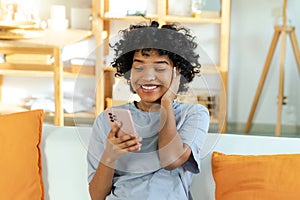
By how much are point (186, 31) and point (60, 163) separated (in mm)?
580

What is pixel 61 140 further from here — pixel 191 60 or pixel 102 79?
pixel 191 60

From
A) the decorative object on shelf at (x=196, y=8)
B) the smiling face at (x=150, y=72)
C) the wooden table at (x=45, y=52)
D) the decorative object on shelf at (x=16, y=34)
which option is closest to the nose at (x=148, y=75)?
the smiling face at (x=150, y=72)

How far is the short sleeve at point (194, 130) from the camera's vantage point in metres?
1.59

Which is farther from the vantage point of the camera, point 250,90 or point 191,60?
point 250,90

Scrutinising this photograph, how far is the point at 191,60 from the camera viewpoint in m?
1.52

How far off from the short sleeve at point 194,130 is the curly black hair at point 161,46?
0.08m

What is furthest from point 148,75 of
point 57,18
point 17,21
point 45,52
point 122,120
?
point 57,18

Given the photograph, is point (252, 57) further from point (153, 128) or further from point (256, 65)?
point (153, 128)

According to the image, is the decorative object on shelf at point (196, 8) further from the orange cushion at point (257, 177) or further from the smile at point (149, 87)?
the smile at point (149, 87)

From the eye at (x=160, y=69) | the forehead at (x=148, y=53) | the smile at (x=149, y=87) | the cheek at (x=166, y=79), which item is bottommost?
the smile at (x=149, y=87)

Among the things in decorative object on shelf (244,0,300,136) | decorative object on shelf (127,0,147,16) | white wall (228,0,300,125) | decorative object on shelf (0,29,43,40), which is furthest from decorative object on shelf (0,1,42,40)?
decorative object on shelf (244,0,300,136)

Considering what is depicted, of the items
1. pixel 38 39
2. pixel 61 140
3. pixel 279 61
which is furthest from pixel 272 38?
pixel 61 140

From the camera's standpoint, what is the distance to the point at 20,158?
1.79 m

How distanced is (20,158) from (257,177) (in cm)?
65
